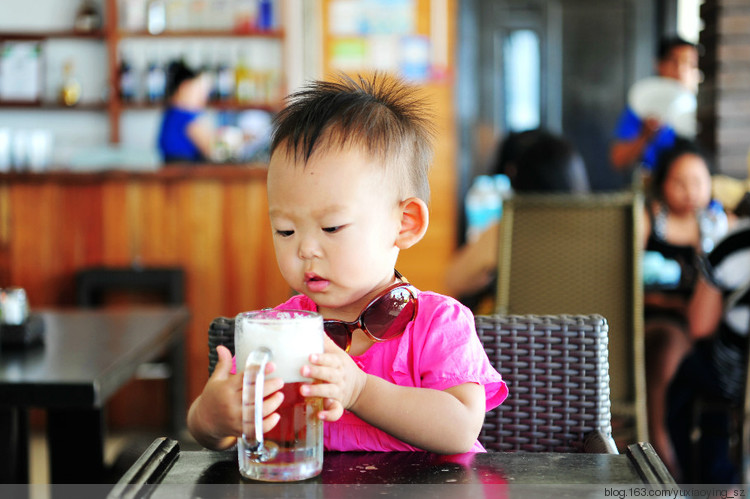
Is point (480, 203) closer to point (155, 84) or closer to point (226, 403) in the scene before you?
point (155, 84)

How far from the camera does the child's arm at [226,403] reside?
2.28 feet

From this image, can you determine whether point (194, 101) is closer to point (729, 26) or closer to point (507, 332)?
point (729, 26)

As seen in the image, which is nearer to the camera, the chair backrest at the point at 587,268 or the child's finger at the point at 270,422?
the child's finger at the point at 270,422

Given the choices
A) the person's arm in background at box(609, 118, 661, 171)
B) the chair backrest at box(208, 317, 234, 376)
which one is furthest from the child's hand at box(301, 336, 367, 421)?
the person's arm in background at box(609, 118, 661, 171)

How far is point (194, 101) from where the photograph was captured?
518cm

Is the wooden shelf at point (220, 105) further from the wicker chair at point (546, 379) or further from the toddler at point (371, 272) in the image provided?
the toddler at point (371, 272)

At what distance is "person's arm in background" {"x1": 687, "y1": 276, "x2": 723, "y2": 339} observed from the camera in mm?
2520

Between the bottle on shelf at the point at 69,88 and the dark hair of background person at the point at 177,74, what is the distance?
65 centimetres

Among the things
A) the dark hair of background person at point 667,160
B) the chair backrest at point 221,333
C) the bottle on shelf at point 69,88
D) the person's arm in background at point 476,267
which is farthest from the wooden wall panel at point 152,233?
the chair backrest at point 221,333

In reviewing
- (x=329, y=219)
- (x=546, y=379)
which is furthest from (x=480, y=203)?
(x=329, y=219)

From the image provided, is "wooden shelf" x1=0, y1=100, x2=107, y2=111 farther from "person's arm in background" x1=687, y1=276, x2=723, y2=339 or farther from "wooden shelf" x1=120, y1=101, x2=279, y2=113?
"person's arm in background" x1=687, y1=276, x2=723, y2=339

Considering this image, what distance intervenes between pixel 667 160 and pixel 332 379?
2.42 metres

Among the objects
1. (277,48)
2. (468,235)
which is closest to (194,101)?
(277,48)

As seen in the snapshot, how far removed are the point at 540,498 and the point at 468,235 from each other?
527 centimetres
